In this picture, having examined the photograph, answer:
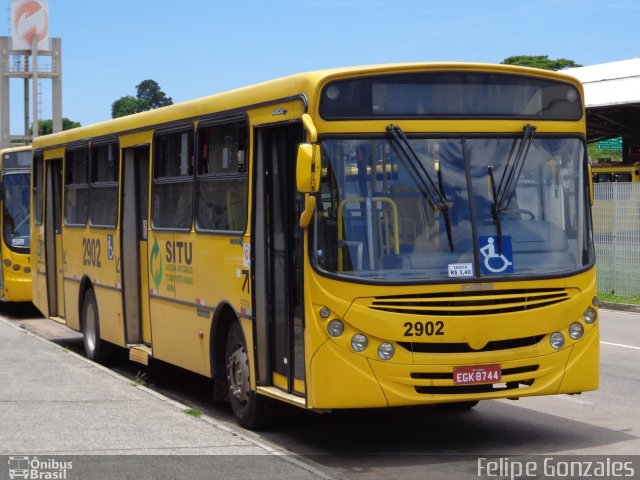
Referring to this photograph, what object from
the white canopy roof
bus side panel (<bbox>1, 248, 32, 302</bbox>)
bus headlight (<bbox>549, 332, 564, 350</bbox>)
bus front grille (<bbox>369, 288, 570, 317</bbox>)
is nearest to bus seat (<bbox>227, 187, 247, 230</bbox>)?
bus front grille (<bbox>369, 288, 570, 317</bbox>)

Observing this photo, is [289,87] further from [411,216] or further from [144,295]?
[144,295]

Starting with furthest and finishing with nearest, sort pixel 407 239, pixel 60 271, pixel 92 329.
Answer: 1. pixel 60 271
2. pixel 92 329
3. pixel 407 239

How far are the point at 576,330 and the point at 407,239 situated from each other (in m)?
1.58

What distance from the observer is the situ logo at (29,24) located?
8575 cm

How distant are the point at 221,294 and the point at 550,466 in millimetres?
3593

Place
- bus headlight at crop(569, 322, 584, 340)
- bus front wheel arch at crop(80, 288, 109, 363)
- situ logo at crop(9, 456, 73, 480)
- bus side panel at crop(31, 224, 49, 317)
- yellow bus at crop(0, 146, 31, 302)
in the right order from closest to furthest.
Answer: situ logo at crop(9, 456, 73, 480) < bus headlight at crop(569, 322, 584, 340) < bus front wheel arch at crop(80, 288, 109, 363) < bus side panel at crop(31, 224, 49, 317) < yellow bus at crop(0, 146, 31, 302)

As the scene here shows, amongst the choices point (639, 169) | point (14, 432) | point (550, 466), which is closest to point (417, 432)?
point (550, 466)

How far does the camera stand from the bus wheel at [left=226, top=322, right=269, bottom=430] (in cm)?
1033

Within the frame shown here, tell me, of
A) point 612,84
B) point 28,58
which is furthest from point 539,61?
point 612,84

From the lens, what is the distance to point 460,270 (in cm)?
906

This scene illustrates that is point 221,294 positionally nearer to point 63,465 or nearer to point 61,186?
point 63,465

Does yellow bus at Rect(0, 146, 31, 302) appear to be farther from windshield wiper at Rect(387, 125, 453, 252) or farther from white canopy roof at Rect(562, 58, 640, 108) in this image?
windshield wiper at Rect(387, 125, 453, 252)

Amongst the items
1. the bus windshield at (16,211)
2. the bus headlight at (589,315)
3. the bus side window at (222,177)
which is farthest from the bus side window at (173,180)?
the bus windshield at (16,211)

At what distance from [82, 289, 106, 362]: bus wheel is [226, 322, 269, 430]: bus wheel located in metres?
4.99
